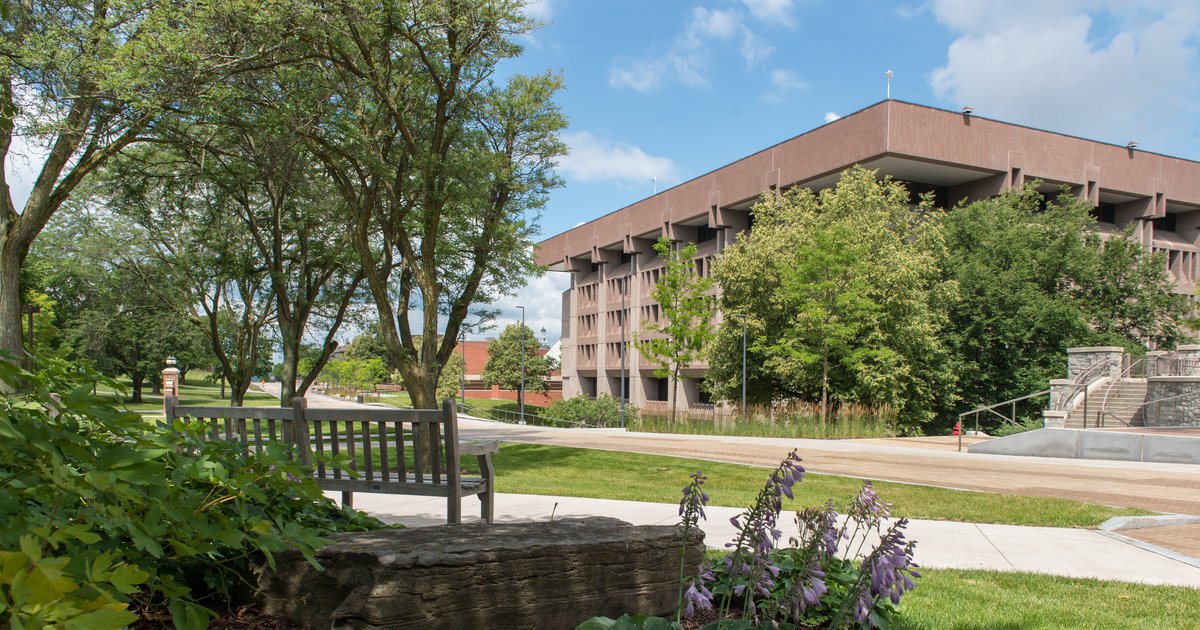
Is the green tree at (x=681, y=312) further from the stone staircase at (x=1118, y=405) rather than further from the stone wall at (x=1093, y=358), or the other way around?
the stone staircase at (x=1118, y=405)

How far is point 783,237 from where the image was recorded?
3403 cm

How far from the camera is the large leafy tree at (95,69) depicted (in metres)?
11.1

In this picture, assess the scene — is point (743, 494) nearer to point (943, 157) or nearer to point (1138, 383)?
point (1138, 383)

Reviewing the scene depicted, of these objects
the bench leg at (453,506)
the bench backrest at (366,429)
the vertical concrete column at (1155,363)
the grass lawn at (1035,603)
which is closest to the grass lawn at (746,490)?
the grass lawn at (1035,603)

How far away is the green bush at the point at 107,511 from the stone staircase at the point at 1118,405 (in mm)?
28747

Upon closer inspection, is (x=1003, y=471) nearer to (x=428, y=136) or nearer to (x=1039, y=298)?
(x=428, y=136)

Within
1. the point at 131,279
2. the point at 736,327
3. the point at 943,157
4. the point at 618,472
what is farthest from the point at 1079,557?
the point at 943,157

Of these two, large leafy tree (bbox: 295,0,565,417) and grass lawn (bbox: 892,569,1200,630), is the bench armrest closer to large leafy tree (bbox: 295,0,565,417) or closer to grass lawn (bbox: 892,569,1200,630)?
grass lawn (bbox: 892,569,1200,630)

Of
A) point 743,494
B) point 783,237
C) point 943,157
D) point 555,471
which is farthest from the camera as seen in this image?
point 943,157

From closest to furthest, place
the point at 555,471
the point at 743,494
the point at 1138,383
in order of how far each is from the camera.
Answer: the point at 743,494, the point at 555,471, the point at 1138,383

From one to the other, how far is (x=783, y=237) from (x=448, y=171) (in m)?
22.9

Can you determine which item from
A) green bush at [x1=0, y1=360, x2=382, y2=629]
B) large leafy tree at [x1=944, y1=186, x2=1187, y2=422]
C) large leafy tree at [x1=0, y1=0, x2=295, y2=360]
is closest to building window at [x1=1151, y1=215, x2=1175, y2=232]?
large leafy tree at [x1=944, y1=186, x2=1187, y2=422]

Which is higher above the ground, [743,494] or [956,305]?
[956,305]

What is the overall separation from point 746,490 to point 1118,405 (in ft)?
75.5
